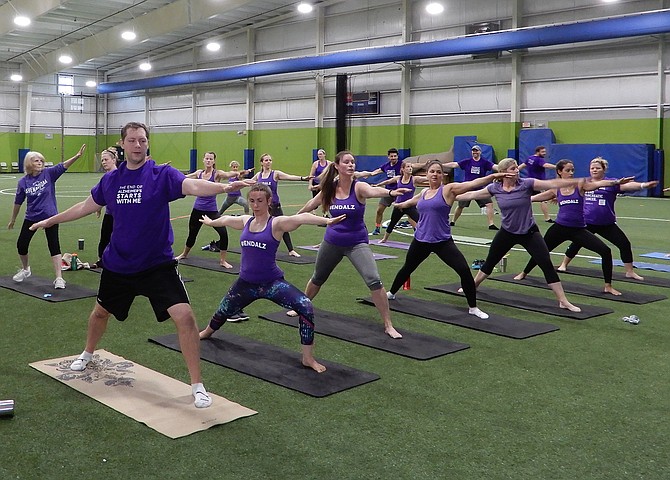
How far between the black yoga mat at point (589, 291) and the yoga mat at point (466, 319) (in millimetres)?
1795

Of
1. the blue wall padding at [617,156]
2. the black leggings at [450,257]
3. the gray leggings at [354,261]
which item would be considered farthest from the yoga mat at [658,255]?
the blue wall padding at [617,156]

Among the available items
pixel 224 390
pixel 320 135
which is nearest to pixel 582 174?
pixel 320 135

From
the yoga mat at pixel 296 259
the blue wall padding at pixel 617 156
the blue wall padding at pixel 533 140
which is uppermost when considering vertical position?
the blue wall padding at pixel 533 140

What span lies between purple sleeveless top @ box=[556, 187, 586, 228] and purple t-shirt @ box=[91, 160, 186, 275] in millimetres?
5926

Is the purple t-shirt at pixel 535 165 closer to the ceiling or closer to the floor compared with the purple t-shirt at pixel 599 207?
closer to the ceiling

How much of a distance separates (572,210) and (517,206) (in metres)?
1.30

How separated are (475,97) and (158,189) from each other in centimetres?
2521

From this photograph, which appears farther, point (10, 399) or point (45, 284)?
point (45, 284)

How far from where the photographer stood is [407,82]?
1212 inches

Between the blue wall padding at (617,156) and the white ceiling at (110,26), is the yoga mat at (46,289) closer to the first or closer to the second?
the blue wall padding at (617,156)

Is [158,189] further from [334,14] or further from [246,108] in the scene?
[246,108]

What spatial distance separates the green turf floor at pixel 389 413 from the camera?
4.23 m

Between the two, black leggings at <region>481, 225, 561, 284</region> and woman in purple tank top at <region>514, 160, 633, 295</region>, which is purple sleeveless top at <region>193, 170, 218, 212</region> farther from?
woman in purple tank top at <region>514, 160, 633, 295</region>

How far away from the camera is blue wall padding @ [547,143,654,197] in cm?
2477
